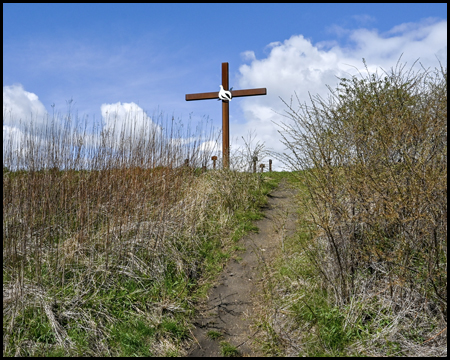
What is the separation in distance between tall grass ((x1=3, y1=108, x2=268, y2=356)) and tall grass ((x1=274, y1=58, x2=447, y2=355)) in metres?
1.91

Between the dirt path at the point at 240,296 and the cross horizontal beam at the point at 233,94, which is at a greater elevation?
the cross horizontal beam at the point at 233,94

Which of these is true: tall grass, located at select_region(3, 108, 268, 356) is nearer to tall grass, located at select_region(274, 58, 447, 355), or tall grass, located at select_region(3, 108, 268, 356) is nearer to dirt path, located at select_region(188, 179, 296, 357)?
dirt path, located at select_region(188, 179, 296, 357)

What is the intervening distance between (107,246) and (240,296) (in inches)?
74.8

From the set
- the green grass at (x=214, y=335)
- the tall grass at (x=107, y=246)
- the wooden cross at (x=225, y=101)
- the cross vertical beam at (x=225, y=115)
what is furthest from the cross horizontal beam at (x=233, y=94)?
the green grass at (x=214, y=335)

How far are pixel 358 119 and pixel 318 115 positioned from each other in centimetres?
52

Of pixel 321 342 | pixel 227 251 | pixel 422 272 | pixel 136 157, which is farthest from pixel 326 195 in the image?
pixel 136 157

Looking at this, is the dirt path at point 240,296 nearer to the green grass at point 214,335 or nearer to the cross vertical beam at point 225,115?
the green grass at point 214,335

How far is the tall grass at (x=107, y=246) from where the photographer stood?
383cm

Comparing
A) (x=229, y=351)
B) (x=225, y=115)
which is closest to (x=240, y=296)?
(x=229, y=351)

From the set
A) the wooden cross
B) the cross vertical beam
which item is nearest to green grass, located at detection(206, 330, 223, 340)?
the wooden cross

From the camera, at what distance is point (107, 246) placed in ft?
15.3

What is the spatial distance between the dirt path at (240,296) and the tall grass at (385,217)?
Answer: 83 cm

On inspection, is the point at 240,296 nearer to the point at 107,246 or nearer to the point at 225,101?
the point at 107,246

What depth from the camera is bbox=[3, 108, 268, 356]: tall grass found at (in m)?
3.83
